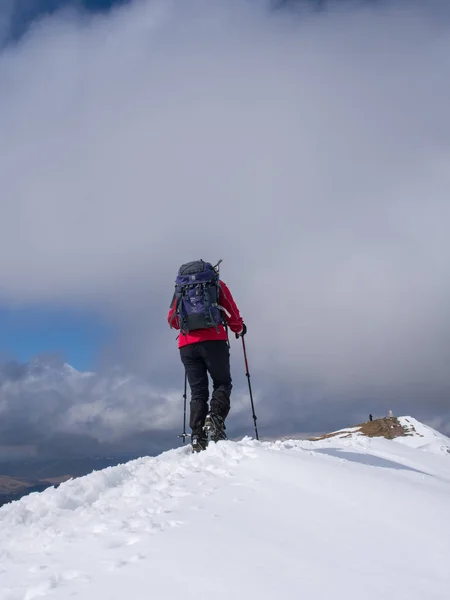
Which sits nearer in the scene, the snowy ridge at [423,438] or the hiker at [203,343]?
the hiker at [203,343]

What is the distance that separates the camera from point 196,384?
9.11 meters

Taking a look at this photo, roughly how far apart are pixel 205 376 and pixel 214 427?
1118 mm

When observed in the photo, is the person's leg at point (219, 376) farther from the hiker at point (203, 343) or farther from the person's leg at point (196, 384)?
the person's leg at point (196, 384)

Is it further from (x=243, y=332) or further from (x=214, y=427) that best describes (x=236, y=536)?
(x=243, y=332)

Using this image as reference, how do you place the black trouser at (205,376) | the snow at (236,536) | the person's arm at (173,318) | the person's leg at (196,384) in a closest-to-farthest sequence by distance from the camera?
the snow at (236,536) → the black trouser at (205,376) → the person's leg at (196,384) → the person's arm at (173,318)

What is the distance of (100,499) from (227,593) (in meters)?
3.34

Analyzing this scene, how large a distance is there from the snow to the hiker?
2.42 m

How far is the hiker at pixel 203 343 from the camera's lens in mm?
8781

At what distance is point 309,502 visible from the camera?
15.3 feet

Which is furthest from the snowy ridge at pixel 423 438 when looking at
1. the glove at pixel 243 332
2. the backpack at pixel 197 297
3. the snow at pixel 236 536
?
the backpack at pixel 197 297

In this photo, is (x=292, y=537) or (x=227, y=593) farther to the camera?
(x=292, y=537)

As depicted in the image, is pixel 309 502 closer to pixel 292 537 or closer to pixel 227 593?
pixel 292 537

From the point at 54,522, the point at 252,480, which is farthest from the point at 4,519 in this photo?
the point at 252,480

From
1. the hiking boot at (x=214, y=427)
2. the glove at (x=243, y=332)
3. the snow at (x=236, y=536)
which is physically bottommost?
the snow at (x=236, y=536)
